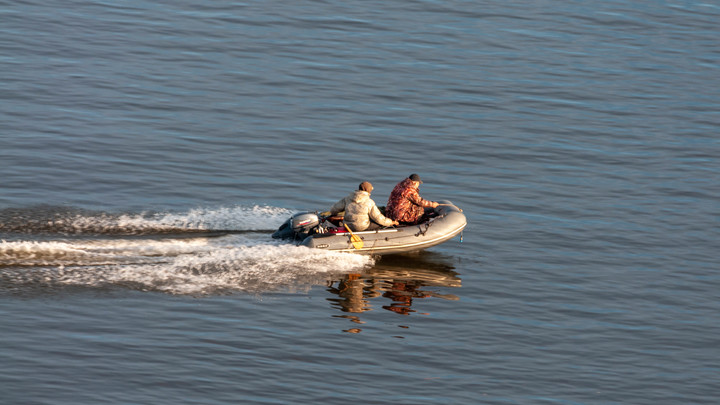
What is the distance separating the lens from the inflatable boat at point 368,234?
19.3 meters

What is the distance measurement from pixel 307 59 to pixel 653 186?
12.7m

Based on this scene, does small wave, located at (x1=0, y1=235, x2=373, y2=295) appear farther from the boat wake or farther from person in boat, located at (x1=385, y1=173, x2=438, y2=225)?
person in boat, located at (x1=385, y1=173, x2=438, y2=225)

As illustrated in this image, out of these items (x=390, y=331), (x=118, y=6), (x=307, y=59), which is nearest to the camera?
(x=390, y=331)

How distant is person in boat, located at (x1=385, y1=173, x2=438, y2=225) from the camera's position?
20078 mm

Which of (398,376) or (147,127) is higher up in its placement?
(147,127)

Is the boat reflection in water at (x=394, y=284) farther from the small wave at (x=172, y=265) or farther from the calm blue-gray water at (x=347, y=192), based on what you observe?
the small wave at (x=172, y=265)

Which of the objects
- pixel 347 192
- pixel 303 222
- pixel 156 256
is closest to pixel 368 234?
pixel 303 222

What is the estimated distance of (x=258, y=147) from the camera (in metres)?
25.7

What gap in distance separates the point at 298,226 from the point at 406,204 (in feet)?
7.60

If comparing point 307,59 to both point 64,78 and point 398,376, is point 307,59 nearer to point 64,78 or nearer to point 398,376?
point 64,78

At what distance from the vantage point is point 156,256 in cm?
1819

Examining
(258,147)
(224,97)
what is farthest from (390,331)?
(224,97)

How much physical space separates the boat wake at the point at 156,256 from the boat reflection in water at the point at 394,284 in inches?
14.5

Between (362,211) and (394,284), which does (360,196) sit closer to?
(362,211)
